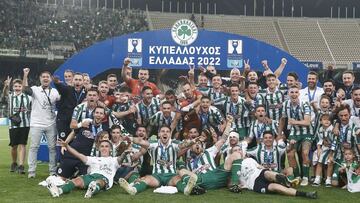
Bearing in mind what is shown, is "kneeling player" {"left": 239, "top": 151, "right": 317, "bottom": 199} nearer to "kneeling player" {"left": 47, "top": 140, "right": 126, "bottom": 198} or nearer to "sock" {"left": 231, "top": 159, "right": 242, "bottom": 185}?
"sock" {"left": 231, "top": 159, "right": 242, "bottom": 185}

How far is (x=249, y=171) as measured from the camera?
684 centimetres

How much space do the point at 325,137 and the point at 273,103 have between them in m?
0.93

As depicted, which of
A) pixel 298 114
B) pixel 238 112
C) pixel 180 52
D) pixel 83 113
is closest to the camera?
pixel 83 113

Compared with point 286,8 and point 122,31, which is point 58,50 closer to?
point 122,31

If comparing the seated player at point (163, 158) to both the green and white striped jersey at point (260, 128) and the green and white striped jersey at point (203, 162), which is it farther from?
the green and white striped jersey at point (260, 128)

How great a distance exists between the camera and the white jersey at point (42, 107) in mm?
7879

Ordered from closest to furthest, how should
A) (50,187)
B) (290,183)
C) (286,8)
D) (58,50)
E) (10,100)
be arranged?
(50,187), (290,183), (10,100), (58,50), (286,8)

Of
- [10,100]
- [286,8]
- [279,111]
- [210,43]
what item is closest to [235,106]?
[279,111]

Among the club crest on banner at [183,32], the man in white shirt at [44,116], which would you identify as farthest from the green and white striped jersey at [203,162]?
the club crest on banner at [183,32]

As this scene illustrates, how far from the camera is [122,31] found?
117 feet

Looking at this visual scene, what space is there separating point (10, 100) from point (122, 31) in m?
27.4

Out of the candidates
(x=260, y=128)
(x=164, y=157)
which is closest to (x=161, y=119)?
(x=164, y=157)

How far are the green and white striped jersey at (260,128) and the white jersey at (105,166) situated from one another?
2197 mm

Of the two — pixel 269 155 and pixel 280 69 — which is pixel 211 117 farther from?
pixel 280 69
